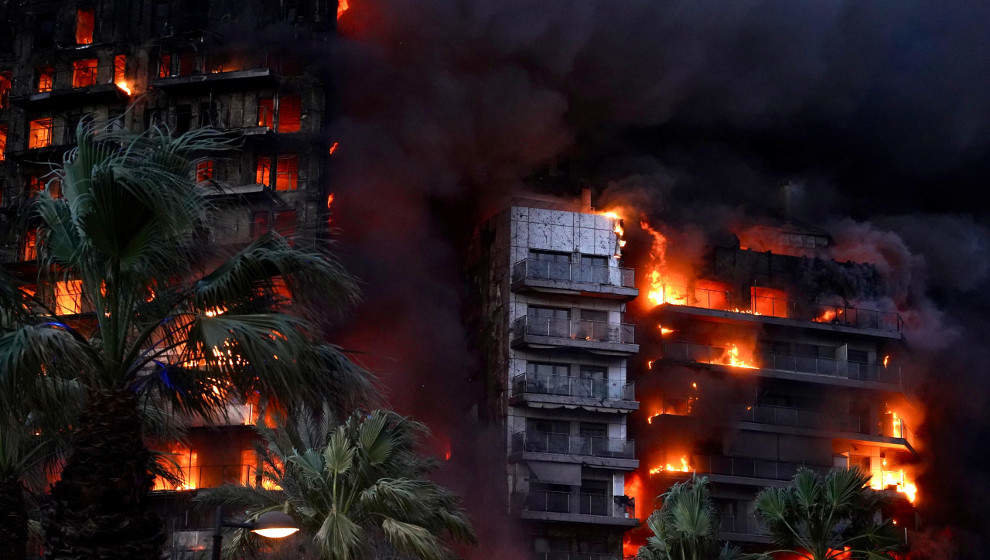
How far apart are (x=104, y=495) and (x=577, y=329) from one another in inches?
2136

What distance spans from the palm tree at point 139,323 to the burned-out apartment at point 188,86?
45377mm

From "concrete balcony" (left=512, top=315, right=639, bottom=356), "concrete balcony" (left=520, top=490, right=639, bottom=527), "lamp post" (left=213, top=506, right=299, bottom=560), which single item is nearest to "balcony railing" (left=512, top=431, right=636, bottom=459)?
"concrete balcony" (left=520, top=490, right=639, bottom=527)

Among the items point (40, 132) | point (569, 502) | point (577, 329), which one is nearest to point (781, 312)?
point (577, 329)

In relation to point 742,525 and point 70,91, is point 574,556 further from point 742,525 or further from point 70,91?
point 70,91

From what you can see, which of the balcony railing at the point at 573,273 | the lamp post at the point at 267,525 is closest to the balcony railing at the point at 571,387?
the balcony railing at the point at 573,273

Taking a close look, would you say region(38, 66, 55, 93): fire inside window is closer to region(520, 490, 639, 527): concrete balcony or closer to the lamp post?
region(520, 490, 639, 527): concrete balcony

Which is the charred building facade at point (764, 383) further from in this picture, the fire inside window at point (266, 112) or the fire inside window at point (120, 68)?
the fire inside window at point (120, 68)

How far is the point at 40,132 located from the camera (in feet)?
236

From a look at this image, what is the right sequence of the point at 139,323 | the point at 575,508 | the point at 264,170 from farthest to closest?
the point at 264,170 < the point at 575,508 < the point at 139,323

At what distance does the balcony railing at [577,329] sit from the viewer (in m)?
70.4

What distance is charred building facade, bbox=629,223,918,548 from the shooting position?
73.4 metres

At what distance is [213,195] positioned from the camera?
1980cm

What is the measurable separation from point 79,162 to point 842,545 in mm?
28753

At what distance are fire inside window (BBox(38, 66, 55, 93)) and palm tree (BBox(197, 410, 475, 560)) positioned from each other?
4056cm
